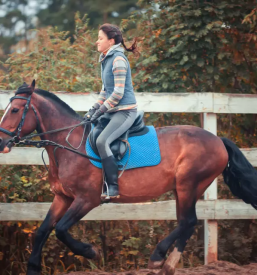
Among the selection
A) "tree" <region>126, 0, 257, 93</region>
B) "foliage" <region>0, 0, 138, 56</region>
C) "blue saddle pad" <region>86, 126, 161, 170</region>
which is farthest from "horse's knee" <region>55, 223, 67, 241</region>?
"foliage" <region>0, 0, 138, 56</region>

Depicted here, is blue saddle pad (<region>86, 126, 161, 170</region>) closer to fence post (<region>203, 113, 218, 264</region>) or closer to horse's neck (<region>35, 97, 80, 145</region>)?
horse's neck (<region>35, 97, 80, 145</region>)

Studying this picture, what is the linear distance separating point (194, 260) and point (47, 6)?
23.3 m

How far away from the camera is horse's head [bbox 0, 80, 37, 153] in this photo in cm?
427

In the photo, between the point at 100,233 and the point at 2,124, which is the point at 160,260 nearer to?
the point at 100,233

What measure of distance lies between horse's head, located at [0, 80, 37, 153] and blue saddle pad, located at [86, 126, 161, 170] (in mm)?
635

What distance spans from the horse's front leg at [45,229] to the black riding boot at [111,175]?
0.51 metres

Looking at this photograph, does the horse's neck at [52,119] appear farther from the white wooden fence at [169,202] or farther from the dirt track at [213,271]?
the dirt track at [213,271]

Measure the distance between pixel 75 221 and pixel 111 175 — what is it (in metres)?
0.57

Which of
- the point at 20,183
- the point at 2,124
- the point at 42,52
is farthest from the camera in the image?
the point at 42,52

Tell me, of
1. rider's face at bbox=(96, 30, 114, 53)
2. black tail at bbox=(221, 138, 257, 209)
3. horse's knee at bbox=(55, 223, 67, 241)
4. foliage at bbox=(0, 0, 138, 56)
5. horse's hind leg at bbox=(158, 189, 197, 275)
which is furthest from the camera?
foliage at bbox=(0, 0, 138, 56)

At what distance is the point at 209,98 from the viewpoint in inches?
224

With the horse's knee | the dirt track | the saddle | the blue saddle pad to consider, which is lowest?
the dirt track

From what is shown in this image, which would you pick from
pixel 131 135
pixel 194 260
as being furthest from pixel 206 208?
pixel 131 135

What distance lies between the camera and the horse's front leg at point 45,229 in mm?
4504
